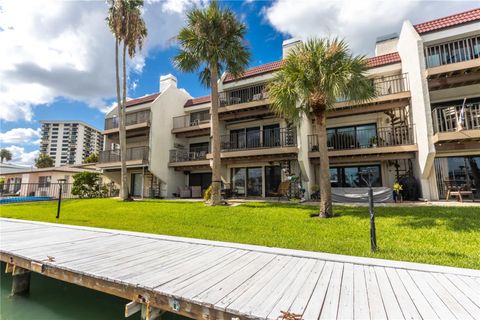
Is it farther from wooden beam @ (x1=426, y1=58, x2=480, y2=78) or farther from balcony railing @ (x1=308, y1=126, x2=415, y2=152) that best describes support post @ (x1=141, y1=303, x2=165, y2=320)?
wooden beam @ (x1=426, y1=58, x2=480, y2=78)

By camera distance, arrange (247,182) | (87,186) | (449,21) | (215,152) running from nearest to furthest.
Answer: (449,21), (215,152), (247,182), (87,186)

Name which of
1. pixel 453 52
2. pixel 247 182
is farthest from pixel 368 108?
pixel 247 182

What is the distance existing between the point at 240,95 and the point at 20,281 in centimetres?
1478

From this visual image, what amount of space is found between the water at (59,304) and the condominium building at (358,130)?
387 inches

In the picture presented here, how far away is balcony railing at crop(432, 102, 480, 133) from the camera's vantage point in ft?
32.9

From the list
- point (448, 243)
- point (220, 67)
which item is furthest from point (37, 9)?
point (448, 243)

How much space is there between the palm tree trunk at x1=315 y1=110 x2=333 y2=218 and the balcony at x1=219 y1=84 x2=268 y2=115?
5.75m

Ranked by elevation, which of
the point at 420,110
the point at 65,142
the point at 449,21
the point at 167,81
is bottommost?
the point at 420,110

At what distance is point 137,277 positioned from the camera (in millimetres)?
3449

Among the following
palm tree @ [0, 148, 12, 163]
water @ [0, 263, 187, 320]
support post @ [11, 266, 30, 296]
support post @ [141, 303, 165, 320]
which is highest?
palm tree @ [0, 148, 12, 163]

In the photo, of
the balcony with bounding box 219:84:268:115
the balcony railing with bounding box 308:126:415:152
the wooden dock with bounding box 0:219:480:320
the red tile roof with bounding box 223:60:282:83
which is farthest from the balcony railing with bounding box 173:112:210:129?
the wooden dock with bounding box 0:219:480:320

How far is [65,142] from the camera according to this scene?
97250 millimetres

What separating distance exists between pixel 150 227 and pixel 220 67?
922 cm

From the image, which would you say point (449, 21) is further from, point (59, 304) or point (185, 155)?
point (185, 155)
